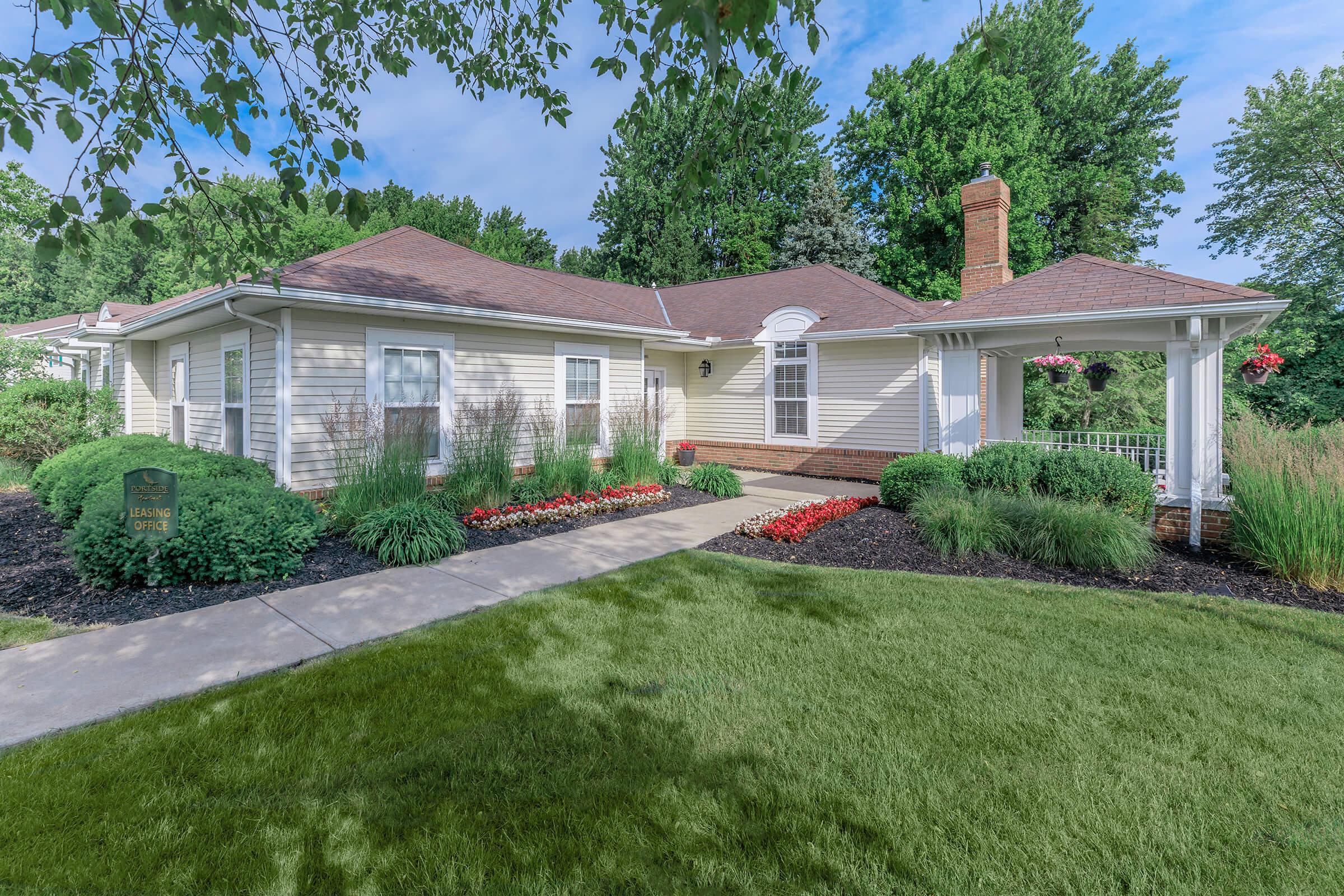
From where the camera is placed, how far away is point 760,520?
7133 millimetres

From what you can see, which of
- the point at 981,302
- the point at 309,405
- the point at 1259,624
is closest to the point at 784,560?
the point at 1259,624

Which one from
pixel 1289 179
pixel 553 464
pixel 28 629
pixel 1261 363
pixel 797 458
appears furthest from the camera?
pixel 1289 179

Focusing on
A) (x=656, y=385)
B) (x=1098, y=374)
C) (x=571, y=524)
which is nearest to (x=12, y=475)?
(x=571, y=524)

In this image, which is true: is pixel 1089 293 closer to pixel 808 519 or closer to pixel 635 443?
pixel 808 519

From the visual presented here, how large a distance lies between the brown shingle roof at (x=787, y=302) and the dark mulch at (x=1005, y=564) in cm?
425

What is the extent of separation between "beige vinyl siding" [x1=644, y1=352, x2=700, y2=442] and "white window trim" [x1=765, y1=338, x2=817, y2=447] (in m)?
1.85

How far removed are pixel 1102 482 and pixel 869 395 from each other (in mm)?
5080

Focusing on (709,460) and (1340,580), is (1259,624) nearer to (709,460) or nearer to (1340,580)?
(1340,580)

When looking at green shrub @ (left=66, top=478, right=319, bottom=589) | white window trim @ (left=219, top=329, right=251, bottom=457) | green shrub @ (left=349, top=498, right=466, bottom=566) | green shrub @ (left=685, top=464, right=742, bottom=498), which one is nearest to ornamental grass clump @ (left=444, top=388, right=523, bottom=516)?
green shrub @ (left=349, top=498, right=466, bottom=566)

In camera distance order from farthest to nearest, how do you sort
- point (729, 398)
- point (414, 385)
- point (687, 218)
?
point (687, 218) < point (729, 398) < point (414, 385)

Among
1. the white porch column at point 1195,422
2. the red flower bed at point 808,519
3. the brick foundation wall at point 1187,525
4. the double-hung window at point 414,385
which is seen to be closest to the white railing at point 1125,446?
the white porch column at point 1195,422

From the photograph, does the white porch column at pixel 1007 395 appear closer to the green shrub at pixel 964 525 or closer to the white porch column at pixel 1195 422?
the white porch column at pixel 1195 422

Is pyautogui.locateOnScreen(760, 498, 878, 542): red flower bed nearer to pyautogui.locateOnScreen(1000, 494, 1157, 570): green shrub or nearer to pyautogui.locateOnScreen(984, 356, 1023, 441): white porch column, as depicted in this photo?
pyautogui.locateOnScreen(1000, 494, 1157, 570): green shrub

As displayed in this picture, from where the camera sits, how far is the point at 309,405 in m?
7.41
